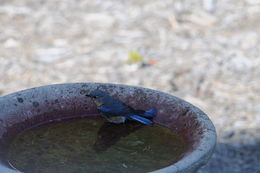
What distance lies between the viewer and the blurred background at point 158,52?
Result: 486 cm

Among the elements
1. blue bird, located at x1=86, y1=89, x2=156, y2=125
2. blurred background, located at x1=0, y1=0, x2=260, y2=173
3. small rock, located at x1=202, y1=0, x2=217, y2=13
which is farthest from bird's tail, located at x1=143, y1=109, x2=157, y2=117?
small rock, located at x1=202, y1=0, x2=217, y2=13

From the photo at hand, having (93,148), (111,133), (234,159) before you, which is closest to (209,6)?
(234,159)

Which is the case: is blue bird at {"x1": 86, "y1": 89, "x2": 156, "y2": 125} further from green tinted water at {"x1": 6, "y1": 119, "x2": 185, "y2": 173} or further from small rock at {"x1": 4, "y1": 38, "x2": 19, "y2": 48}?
small rock at {"x1": 4, "y1": 38, "x2": 19, "y2": 48}

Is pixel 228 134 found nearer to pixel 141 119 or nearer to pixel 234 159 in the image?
pixel 234 159

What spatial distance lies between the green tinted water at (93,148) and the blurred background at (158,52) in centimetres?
167

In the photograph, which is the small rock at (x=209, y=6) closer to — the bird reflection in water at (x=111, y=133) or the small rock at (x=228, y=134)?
the small rock at (x=228, y=134)

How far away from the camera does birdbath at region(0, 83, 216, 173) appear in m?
2.46

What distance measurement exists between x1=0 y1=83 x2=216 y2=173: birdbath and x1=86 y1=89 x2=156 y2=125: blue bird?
0.19 feet

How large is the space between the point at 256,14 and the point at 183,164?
5155 mm

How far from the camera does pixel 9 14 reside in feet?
23.0

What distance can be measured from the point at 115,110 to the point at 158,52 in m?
3.46

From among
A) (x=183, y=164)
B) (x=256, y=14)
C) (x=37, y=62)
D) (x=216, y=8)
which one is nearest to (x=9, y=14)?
(x=37, y=62)

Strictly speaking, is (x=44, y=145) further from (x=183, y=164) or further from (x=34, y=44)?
(x=34, y=44)

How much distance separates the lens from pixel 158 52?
6051 millimetres
